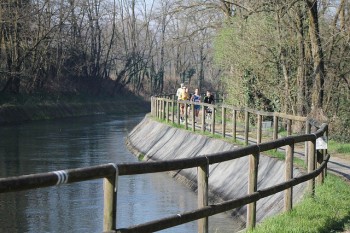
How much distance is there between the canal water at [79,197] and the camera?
15.4m

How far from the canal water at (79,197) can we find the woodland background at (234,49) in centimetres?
635

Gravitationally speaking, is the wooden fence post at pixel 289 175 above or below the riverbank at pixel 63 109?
above

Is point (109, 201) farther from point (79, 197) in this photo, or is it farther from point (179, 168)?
point (79, 197)

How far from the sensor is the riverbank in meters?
50.7

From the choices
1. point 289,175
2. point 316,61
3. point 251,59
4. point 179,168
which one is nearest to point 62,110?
point 251,59

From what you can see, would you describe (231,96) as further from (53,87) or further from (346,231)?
(53,87)

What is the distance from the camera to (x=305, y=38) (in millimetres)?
24969

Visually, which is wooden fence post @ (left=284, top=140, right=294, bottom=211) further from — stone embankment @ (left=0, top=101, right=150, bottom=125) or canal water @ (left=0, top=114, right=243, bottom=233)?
stone embankment @ (left=0, top=101, right=150, bottom=125)

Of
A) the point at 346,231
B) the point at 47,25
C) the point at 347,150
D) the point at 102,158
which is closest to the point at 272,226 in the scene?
the point at 346,231

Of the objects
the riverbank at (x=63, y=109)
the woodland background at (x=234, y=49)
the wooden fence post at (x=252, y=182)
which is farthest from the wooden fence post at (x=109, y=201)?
the riverbank at (x=63, y=109)

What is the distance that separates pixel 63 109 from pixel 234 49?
1268 inches

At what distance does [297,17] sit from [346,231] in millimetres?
16826

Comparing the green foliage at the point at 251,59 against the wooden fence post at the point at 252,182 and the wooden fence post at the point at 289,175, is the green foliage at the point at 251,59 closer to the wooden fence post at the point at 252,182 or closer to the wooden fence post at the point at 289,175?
the wooden fence post at the point at 289,175

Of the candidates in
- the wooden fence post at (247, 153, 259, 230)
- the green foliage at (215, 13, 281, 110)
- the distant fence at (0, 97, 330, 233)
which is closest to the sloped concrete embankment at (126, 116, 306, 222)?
the distant fence at (0, 97, 330, 233)
